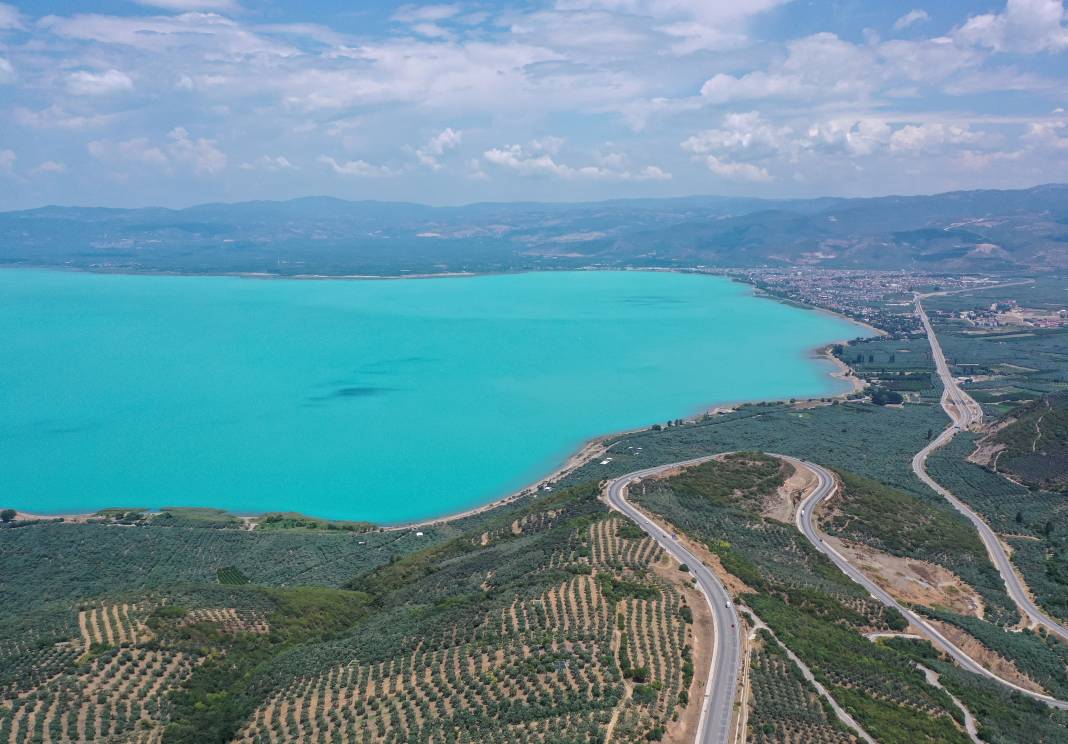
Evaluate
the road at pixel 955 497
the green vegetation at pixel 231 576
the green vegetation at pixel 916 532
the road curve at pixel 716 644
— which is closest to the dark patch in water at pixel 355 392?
the green vegetation at pixel 231 576

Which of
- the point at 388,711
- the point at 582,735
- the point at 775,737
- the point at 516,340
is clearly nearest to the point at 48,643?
the point at 388,711

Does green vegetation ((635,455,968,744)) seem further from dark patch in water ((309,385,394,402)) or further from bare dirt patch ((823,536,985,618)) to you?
dark patch in water ((309,385,394,402))

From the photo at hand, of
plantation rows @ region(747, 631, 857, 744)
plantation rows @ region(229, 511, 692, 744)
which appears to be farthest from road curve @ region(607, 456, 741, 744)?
plantation rows @ region(229, 511, 692, 744)

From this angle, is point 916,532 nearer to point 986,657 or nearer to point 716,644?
point 986,657

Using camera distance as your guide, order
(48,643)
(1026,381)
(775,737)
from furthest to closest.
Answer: (1026,381) → (48,643) → (775,737)

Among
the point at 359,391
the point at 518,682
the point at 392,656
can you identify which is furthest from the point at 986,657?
the point at 359,391

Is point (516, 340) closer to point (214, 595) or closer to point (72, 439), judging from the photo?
point (72, 439)
